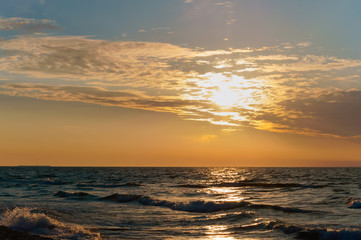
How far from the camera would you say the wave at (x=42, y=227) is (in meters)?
16.1

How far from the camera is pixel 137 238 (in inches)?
655

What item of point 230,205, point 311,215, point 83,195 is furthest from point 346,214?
point 83,195

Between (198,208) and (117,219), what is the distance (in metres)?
8.11

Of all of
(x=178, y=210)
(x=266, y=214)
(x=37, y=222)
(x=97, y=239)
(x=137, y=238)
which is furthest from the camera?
(x=178, y=210)

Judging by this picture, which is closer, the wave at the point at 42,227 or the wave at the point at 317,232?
the wave at the point at 42,227

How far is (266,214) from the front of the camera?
81.0 feet

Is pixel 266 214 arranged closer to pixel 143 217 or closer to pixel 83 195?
pixel 143 217

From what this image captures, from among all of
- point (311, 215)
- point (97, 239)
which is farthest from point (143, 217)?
point (311, 215)

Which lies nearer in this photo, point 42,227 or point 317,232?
point 317,232

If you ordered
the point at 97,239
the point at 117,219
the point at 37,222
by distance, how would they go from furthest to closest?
the point at 117,219 < the point at 37,222 < the point at 97,239

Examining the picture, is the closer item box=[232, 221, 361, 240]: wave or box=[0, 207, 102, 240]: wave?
box=[0, 207, 102, 240]: wave

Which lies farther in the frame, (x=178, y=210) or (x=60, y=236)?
(x=178, y=210)

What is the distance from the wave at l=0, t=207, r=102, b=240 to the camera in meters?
16.1

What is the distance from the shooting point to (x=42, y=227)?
59.2 ft
